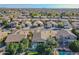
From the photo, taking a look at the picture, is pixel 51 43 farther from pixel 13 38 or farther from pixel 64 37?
pixel 13 38

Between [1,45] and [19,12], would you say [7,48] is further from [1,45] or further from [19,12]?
[19,12]

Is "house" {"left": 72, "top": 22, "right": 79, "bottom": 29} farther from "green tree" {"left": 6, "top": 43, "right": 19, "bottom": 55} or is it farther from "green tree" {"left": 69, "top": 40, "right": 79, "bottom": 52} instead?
"green tree" {"left": 6, "top": 43, "right": 19, "bottom": 55}

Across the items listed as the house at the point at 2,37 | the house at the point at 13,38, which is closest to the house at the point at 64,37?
the house at the point at 13,38

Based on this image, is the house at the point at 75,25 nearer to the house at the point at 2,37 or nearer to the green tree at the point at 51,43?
the green tree at the point at 51,43

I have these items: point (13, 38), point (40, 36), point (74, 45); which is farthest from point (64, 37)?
point (13, 38)
